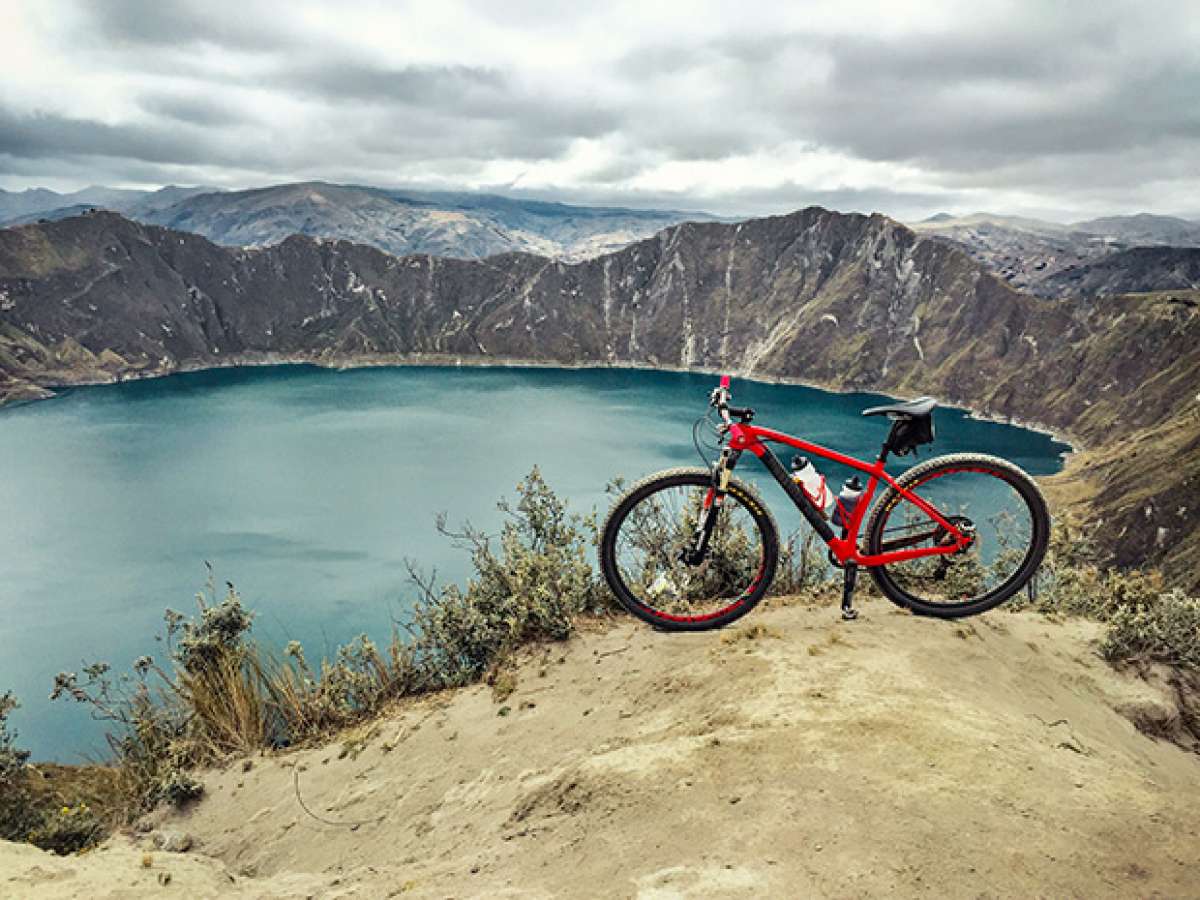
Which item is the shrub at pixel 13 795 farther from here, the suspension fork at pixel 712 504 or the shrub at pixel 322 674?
the suspension fork at pixel 712 504

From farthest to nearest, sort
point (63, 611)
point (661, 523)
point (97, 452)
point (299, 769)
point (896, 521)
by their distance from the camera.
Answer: point (97, 452) → point (63, 611) → point (661, 523) → point (299, 769) → point (896, 521)

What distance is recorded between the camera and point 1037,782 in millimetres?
4844

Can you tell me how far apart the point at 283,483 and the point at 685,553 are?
3180 inches

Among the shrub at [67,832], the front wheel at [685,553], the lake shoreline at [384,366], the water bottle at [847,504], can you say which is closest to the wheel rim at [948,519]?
the water bottle at [847,504]

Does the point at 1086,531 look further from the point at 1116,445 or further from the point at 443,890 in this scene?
the point at 443,890

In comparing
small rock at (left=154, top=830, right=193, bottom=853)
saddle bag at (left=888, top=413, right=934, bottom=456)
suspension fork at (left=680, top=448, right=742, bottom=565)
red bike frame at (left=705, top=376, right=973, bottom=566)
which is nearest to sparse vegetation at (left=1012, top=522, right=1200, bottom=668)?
red bike frame at (left=705, top=376, right=973, bottom=566)

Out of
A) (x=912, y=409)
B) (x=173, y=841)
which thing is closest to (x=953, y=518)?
(x=912, y=409)

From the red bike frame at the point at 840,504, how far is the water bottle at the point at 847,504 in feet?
0.04

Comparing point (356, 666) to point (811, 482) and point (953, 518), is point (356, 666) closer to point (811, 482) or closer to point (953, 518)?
point (811, 482)

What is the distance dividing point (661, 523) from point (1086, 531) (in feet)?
229

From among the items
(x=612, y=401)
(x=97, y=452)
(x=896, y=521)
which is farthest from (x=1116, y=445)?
(x=97, y=452)

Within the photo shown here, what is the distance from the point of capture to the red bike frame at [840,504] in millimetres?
7219

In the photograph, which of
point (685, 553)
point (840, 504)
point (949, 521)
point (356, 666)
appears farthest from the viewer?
point (356, 666)

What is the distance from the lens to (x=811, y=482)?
725 cm
